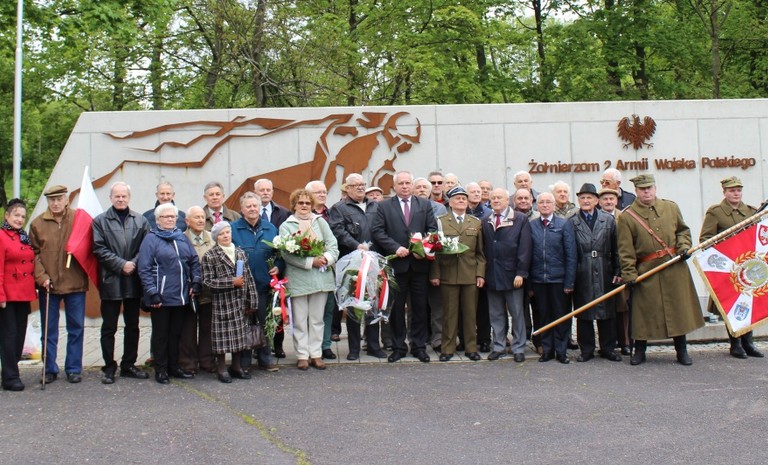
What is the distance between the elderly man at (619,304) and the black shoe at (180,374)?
14.1ft

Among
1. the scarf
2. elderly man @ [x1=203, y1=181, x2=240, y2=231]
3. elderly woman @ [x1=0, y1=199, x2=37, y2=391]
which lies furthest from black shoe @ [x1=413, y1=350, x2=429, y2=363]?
the scarf

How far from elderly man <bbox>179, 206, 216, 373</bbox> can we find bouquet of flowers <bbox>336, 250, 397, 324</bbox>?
1305mm

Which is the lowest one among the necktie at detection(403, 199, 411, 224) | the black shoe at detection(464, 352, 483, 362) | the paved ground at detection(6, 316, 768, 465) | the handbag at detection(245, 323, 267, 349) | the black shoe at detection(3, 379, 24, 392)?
the paved ground at detection(6, 316, 768, 465)

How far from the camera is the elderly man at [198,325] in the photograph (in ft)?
24.6

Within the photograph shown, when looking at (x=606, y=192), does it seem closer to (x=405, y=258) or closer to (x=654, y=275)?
(x=654, y=275)

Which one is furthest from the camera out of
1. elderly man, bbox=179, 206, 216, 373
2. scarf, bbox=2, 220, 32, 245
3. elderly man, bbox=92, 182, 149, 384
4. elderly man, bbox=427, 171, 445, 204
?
elderly man, bbox=427, 171, 445, 204

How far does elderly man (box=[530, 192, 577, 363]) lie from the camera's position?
790 centimetres

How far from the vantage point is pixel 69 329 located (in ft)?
24.2

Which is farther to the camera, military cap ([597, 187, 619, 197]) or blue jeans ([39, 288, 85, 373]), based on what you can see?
military cap ([597, 187, 619, 197])

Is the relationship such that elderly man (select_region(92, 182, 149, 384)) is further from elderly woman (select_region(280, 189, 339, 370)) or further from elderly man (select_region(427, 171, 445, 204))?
elderly man (select_region(427, 171, 445, 204))

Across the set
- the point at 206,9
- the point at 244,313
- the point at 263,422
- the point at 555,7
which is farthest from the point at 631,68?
the point at 263,422

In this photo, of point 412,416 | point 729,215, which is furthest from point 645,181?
point 412,416

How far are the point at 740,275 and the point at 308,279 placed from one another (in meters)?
4.33

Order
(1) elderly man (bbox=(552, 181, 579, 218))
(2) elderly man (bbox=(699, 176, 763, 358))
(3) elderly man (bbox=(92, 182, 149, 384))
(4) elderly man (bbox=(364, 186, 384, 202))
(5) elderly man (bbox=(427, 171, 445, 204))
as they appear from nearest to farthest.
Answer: (3) elderly man (bbox=(92, 182, 149, 384))
(2) elderly man (bbox=(699, 176, 763, 358))
(1) elderly man (bbox=(552, 181, 579, 218))
(4) elderly man (bbox=(364, 186, 384, 202))
(5) elderly man (bbox=(427, 171, 445, 204))
